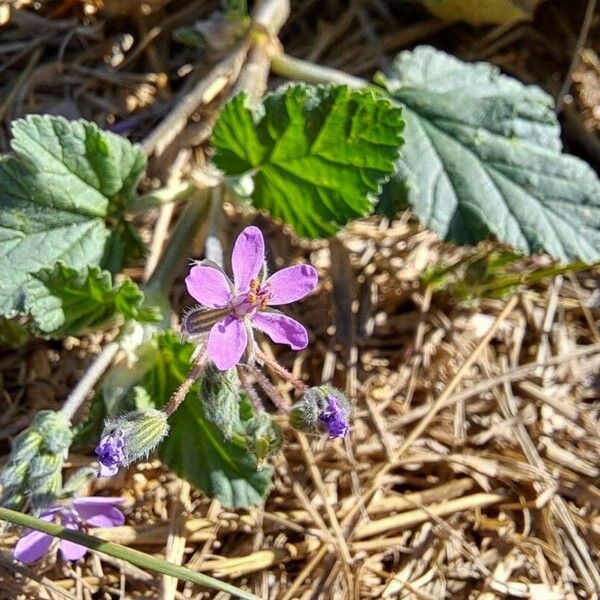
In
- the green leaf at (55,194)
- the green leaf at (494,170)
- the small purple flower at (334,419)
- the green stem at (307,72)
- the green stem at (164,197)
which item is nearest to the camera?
the small purple flower at (334,419)

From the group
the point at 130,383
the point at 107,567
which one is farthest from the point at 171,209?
the point at 107,567

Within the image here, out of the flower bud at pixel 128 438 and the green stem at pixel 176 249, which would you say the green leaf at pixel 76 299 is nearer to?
the green stem at pixel 176 249

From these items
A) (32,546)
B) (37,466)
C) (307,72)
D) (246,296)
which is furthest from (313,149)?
(32,546)

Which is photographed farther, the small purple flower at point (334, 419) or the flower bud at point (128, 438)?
the small purple flower at point (334, 419)

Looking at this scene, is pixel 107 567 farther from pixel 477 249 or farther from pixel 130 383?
pixel 477 249

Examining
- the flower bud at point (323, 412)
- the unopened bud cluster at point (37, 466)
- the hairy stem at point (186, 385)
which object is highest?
the hairy stem at point (186, 385)

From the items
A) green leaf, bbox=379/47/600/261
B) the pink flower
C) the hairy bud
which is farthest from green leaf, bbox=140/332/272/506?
green leaf, bbox=379/47/600/261

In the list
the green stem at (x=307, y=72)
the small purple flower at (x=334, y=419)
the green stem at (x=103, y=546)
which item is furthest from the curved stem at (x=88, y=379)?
the green stem at (x=307, y=72)

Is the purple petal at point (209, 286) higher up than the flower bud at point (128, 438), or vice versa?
Answer: the purple petal at point (209, 286)
